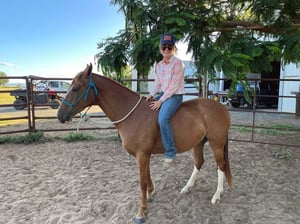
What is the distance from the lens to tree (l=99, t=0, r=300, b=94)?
3.16 meters

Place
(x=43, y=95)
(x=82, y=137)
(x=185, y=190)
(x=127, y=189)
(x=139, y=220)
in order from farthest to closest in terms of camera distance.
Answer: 1. (x=43, y=95)
2. (x=82, y=137)
3. (x=127, y=189)
4. (x=185, y=190)
5. (x=139, y=220)

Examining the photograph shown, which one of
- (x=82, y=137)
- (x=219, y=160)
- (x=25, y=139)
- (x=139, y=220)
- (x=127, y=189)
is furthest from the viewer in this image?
(x=82, y=137)

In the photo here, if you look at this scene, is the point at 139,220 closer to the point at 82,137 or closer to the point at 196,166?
the point at 196,166


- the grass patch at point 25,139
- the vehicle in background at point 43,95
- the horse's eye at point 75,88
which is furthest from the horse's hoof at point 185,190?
the grass patch at point 25,139

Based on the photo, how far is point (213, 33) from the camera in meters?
4.12

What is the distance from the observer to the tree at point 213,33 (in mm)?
3156

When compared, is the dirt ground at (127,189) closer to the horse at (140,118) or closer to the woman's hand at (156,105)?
the horse at (140,118)

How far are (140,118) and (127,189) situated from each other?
1.06 metres

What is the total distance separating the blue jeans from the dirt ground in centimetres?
Result: 63

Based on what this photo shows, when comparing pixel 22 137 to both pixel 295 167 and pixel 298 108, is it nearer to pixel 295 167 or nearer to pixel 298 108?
pixel 295 167

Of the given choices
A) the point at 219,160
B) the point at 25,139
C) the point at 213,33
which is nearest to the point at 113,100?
the point at 219,160

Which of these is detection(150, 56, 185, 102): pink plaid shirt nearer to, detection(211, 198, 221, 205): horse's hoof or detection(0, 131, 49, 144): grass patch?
detection(211, 198, 221, 205): horse's hoof

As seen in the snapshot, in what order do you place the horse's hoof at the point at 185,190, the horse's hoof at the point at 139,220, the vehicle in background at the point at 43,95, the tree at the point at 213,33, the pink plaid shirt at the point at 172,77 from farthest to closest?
the vehicle in background at the point at 43,95 → the tree at the point at 213,33 → the horse's hoof at the point at 185,190 → the pink plaid shirt at the point at 172,77 → the horse's hoof at the point at 139,220

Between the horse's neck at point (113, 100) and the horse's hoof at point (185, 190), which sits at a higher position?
the horse's neck at point (113, 100)
